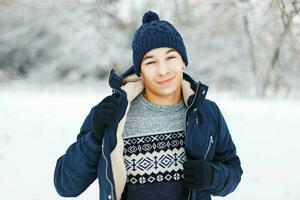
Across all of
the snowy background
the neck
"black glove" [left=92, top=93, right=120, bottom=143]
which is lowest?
"black glove" [left=92, top=93, right=120, bottom=143]

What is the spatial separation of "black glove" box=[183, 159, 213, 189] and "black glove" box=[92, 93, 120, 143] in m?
0.28

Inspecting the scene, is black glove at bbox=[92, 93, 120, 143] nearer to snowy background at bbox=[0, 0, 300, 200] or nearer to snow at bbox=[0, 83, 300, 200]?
snow at bbox=[0, 83, 300, 200]

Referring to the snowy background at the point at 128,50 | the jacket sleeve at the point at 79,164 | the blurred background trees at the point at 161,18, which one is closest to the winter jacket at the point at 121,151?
the jacket sleeve at the point at 79,164

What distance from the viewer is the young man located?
1.48 metres

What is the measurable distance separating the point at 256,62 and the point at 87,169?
4394 mm

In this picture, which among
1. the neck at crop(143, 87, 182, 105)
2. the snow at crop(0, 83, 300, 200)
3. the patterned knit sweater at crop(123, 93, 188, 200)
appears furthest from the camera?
the snow at crop(0, 83, 300, 200)

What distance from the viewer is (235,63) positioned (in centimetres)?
569

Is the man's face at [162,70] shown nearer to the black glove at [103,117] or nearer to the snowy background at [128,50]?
the black glove at [103,117]

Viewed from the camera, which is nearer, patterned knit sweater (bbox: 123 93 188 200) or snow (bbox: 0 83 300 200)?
patterned knit sweater (bbox: 123 93 188 200)

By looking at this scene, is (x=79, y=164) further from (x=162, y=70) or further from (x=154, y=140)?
(x=162, y=70)

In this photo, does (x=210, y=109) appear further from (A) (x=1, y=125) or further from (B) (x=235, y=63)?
(B) (x=235, y=63)

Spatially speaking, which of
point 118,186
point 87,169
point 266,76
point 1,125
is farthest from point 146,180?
point 266,76

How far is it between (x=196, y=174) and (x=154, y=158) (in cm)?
15

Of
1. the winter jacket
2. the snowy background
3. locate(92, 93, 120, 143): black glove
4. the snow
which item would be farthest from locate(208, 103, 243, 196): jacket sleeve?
the snowy background
